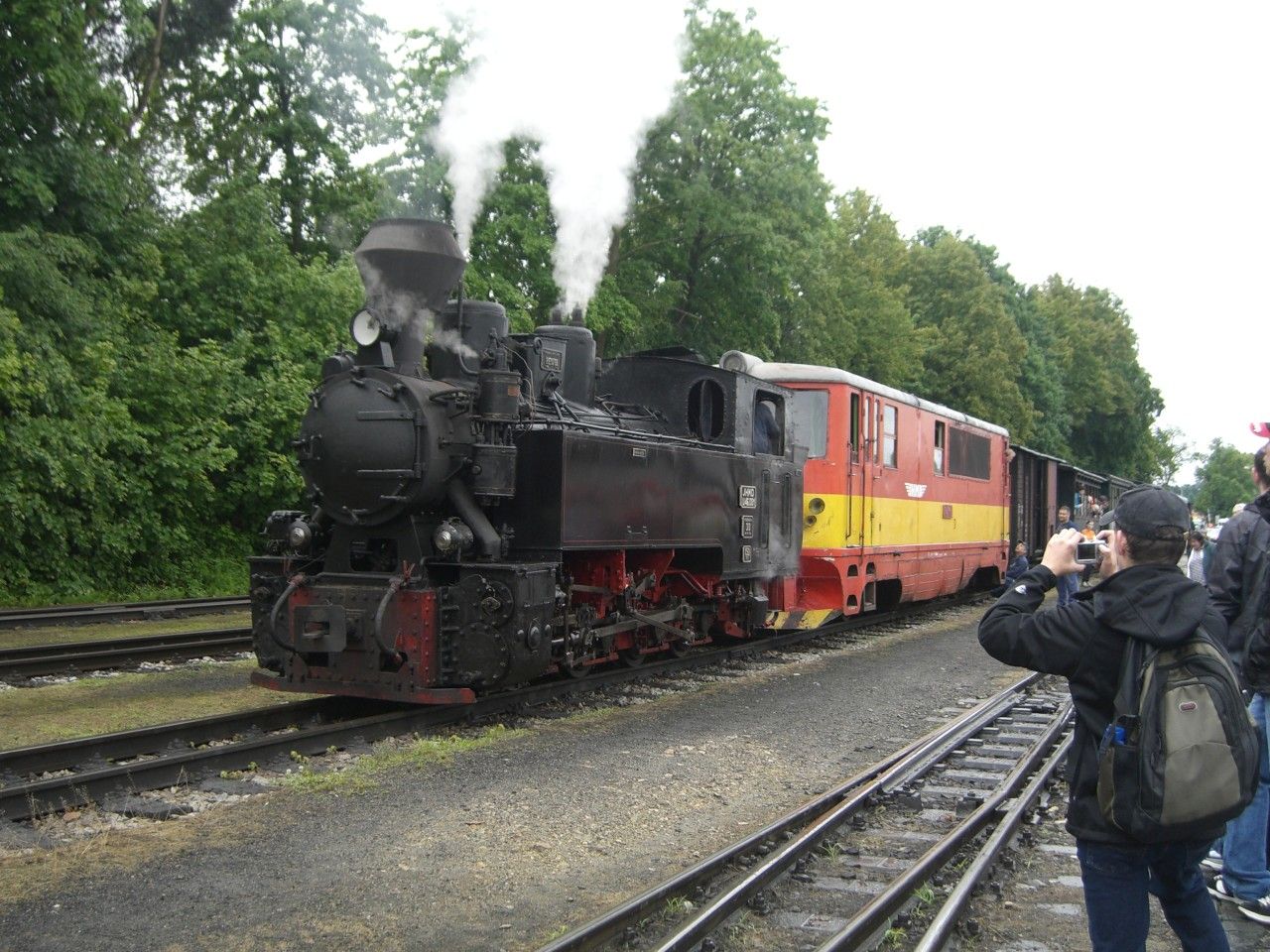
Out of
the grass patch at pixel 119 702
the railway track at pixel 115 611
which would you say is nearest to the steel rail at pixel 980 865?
the grass patch at pixel 119 702

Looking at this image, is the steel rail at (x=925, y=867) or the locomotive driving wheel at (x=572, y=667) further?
the locomotive driving wheel at (x=572, y=667)

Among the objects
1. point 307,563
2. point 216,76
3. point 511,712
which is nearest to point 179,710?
point 307,563

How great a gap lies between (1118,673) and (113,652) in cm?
891

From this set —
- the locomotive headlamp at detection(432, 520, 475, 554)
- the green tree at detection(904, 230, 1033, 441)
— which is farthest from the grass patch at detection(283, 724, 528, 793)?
the green tree at detection(904, 230, 1033, 441)

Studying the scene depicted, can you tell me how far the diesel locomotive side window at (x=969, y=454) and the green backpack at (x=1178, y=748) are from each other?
44.5 ft

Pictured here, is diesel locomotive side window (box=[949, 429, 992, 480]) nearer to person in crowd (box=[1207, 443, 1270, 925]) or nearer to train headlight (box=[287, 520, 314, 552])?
train headlight (box=[287, 520, 314, 552])

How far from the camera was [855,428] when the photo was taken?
12.6 metres

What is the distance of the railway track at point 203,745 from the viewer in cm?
535

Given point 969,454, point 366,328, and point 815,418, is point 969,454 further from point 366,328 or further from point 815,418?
point 366,328

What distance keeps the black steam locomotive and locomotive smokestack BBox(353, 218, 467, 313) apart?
0.01 m

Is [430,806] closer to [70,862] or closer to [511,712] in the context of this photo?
[70,862]

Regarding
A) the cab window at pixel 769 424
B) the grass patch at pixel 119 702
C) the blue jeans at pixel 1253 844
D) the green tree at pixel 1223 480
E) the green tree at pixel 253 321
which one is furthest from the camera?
the green tree at pixel 1223 480

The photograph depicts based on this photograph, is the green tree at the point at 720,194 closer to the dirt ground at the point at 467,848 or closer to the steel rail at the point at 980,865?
the dirt ground at the point at 467,848

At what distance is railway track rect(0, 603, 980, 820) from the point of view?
211 inches
